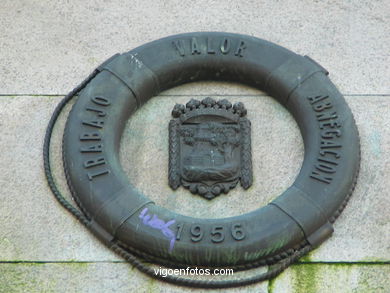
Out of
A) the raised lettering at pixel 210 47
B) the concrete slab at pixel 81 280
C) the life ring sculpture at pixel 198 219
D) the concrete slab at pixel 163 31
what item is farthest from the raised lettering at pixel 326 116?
the concrete slab at pixel 81 280

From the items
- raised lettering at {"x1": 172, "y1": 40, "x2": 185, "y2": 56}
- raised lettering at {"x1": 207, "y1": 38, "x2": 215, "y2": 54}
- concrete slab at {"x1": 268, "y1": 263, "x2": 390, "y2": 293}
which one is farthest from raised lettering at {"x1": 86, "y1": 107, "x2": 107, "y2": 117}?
concrete slab at {"x1": 268, "y1": 263, "x2": 390, "y2": 293}

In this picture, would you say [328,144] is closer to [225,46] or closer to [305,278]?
[305,278]

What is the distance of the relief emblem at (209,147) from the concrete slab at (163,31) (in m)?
0.30

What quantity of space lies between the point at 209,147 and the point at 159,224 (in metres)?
0.72

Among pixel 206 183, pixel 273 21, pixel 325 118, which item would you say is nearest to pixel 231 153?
pixel 206 183

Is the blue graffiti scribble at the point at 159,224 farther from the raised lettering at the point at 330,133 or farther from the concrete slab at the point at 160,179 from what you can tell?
the raised lettering at the point at 330,133

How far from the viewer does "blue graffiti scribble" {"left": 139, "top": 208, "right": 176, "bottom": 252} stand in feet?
20.1

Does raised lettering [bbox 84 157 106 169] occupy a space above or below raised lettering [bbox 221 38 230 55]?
below

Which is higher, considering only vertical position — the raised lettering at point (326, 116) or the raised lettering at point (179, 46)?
the raised lettering at point (179, 46)

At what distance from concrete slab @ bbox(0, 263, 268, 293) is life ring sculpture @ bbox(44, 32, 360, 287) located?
0.28 ft

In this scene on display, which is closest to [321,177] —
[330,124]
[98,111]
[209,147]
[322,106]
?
[330,124]

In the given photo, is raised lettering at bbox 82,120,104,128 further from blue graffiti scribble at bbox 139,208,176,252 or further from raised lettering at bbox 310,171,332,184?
raised lettering at bbox 310,171,332,184

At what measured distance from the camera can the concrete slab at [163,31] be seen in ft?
22.7

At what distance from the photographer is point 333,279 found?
6129 millimetres
